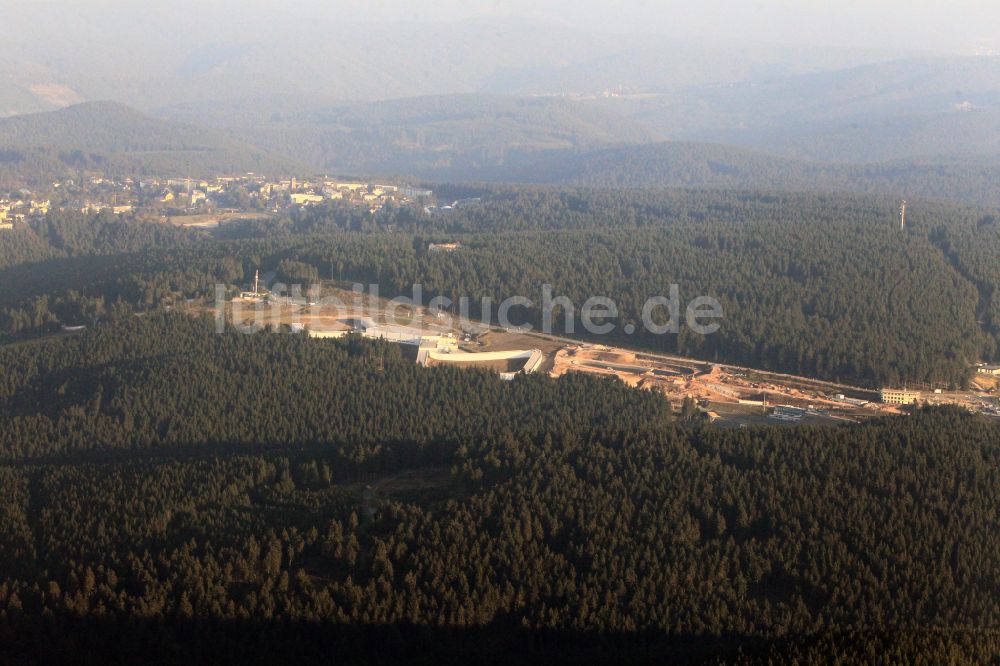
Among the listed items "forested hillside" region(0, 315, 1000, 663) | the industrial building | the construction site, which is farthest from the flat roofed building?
"forested hillside" region(0, 315, 1000, 663)

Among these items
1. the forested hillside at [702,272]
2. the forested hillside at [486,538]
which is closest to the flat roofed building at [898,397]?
the forested hillside at [702,272]

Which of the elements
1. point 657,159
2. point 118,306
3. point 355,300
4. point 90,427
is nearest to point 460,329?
point 355,300

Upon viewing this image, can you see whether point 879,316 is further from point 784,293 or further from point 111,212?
point 111,212

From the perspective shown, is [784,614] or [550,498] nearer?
[784,614]

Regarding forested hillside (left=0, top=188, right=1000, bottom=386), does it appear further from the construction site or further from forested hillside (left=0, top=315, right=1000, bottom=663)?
forested hillside (left=0, top=315, right=1000, bottom=663)

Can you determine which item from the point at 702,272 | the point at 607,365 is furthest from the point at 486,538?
the point at 702,272

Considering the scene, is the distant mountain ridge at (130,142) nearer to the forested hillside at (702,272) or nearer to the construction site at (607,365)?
the forested hillside at (702,272)

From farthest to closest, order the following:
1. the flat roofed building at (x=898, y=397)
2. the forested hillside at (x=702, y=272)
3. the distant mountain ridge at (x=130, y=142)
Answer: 1. the distant mountain ridge at (x=130, y=142)
2. the forested hillside at (x=702, y=272)
3. the flat roofed building at (x=898, y=397)
